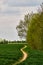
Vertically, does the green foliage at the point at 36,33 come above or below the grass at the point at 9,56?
above

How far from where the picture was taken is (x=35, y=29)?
73.6 m

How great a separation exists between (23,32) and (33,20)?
85.6 ft

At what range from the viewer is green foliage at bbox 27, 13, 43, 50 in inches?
2744

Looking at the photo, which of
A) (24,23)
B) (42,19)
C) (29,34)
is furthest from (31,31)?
(24,23)

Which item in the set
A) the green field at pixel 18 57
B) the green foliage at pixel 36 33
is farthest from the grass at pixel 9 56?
the green foliage at pixel 36 33

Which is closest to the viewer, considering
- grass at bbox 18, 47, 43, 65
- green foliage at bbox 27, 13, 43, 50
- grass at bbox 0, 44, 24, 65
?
grass at bbox 18, 47, 43, 65

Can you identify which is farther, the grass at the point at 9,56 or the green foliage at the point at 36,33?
the green foliage at the point at 36,33

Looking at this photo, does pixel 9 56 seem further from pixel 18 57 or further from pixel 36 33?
pixel 36 33

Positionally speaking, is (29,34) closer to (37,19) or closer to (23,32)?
(37,19)

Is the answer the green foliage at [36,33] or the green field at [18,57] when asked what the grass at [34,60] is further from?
the green foliage at [36,33]

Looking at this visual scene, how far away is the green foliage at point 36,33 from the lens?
69.7 m

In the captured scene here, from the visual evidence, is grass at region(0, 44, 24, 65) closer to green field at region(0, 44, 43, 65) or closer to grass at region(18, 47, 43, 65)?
green field at region(0, 44, 43, 65)

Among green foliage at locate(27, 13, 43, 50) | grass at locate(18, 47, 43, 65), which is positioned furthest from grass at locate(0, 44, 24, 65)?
green foliage at locate(27, 13, 43, 50)

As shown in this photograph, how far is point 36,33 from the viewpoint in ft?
235
